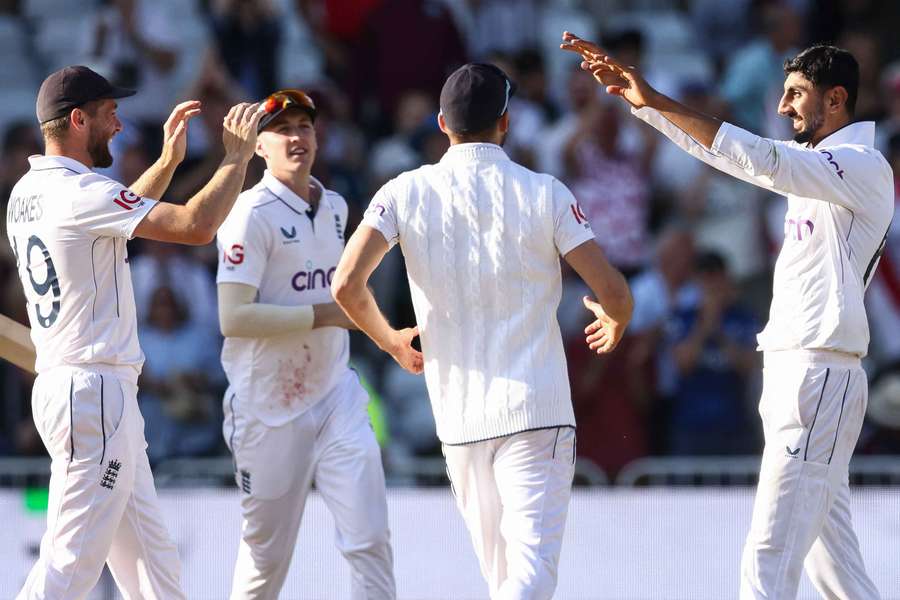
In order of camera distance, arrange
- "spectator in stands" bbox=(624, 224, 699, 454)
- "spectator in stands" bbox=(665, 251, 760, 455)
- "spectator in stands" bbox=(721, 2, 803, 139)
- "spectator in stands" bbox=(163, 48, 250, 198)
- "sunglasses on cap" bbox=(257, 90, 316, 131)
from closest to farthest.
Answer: "sunglasses on cap" bbox=(257, 90, 316, 131) < "spectator in stands" bbox=(665, 251, 760, 455) < "spectator in stands" bbox=(624, 224, 699, 454) < "spectator in stands" bbox=(163, 48, 250, 198) < "spectator in stands" bbox=(721, 2, 803, 139)

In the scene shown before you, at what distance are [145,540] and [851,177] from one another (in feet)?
11.1

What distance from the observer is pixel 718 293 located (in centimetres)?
1153

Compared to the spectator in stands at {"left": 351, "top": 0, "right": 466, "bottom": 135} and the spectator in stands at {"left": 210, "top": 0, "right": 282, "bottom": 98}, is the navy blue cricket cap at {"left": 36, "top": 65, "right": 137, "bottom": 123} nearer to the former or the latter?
the spectator in stands at {"left": 210, "top": 0, "right": 282, "bottom": 98}

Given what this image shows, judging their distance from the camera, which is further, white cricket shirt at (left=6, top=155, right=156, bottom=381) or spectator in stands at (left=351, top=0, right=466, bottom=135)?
spectator in stands at (left=351, top=0, right=466, bottom=135)

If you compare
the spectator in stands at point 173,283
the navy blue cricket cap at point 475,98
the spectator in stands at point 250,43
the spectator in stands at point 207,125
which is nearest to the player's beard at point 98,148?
the navy blue cricket cap at point 475,98

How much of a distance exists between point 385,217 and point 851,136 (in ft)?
6.68

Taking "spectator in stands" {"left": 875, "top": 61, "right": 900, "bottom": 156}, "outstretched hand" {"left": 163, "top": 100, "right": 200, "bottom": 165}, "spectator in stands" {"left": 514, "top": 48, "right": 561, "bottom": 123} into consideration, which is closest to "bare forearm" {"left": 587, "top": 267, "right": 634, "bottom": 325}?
"outstretched hand" {"left": 163, "top": 100, "right": 200, "bottom": 165}

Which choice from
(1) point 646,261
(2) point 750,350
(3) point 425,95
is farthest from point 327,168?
(2) point 750,350

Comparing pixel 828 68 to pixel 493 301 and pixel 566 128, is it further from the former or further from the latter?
pixel 566 128

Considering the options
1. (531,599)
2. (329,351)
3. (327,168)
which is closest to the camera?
(531,599)

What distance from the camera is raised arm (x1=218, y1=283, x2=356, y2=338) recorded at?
736 centimetres

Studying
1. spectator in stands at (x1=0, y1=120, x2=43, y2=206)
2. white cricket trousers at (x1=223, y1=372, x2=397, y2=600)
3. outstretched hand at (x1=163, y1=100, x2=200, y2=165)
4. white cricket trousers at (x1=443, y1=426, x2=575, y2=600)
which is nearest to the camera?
white cricket trousers at (x1=443, y1=426, x2=575, y2=600)

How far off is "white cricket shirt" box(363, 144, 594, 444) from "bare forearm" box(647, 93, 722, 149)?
21.2 inches

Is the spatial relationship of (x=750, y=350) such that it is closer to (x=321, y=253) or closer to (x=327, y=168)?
(x=327, y=168)
